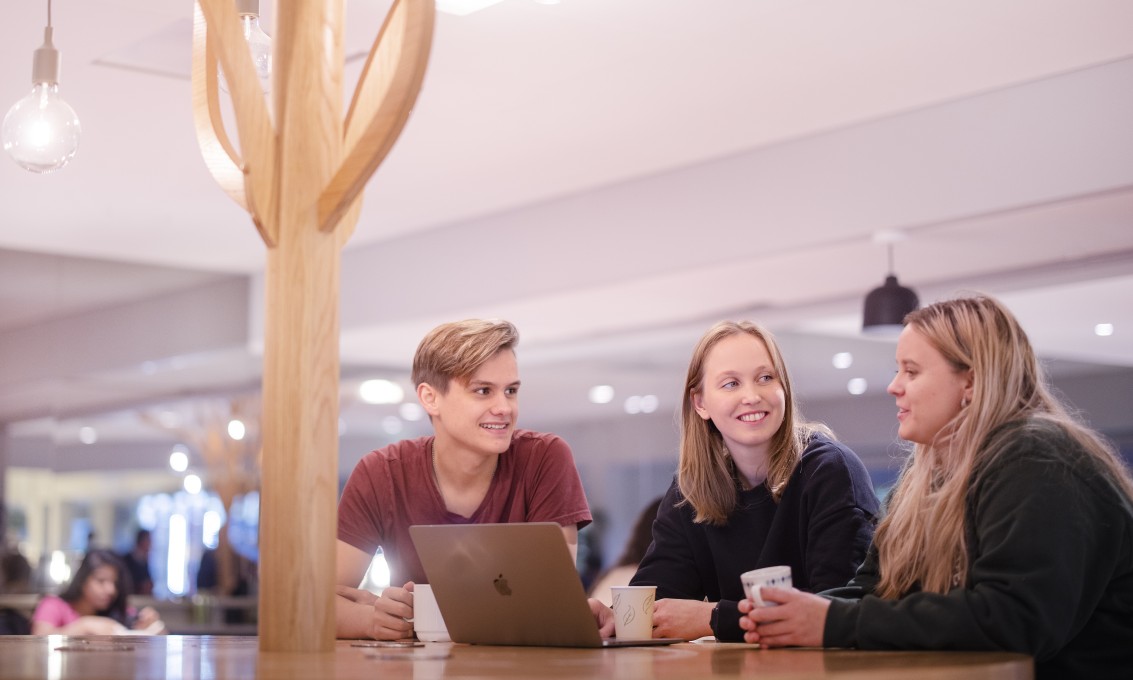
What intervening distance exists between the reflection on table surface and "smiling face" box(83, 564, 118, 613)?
3969 mm

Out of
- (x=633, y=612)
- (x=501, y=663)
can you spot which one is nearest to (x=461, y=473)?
(x=633, y=612)

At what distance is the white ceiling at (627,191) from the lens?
13.8ft

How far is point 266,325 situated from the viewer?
1.92m

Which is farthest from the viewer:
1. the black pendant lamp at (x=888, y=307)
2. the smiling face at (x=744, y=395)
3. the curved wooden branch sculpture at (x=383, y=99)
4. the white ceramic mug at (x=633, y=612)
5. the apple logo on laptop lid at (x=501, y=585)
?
the black pendant lamp at (x=888, y=307)

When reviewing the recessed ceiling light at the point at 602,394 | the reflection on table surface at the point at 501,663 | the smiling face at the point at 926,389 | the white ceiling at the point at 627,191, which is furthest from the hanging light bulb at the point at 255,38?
the recessed ceiling light at the point at 602,394

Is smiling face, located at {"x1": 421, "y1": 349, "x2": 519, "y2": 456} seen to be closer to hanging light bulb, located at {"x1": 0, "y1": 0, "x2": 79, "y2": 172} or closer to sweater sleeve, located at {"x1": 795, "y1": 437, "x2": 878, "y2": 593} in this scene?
sweater sleeve, located at {"x1": 795, "y1": 437, "x2": 878, "y2": 593}

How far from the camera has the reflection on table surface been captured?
5.16 ft

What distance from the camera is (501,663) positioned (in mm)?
1751

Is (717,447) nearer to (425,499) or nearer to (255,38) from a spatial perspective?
(425,499)

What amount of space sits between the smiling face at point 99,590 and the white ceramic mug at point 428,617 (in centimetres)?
396

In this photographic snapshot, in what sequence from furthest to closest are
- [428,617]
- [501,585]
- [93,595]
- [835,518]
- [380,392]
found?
[380,392] < [93,595] < [835,518] < [428,617] < [501,585]

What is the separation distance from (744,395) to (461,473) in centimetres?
65

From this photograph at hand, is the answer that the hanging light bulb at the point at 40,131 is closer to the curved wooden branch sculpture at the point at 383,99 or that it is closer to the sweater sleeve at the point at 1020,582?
the curved wooden branch sculpture at the point at 383,99

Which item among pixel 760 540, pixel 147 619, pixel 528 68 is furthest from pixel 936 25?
pixel 147 619
